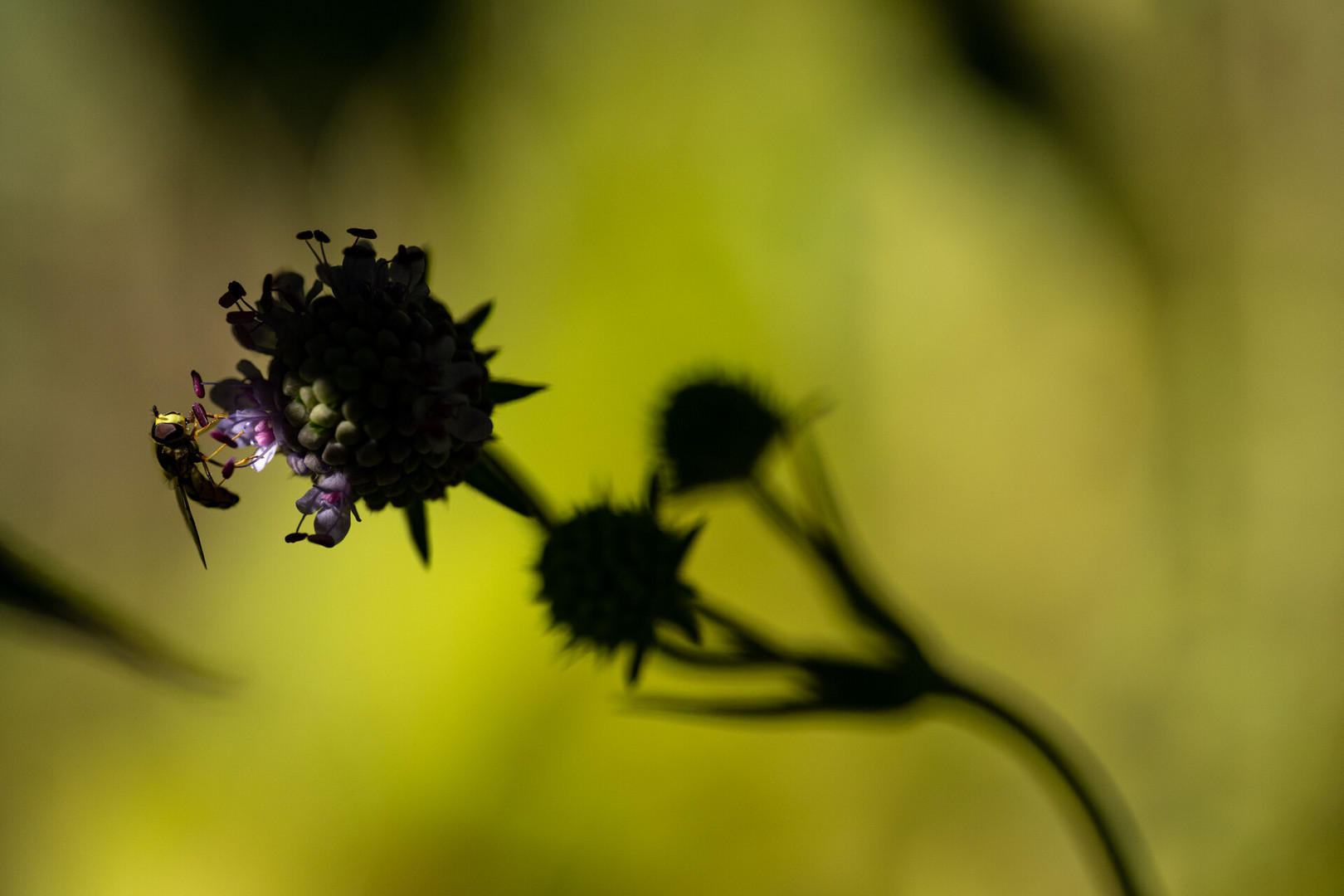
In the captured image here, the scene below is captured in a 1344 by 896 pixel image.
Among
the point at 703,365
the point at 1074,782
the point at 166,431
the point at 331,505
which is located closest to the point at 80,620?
the point at 166,431

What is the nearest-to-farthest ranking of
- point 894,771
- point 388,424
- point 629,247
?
point 388,424 < point 894,771 < point 629,247

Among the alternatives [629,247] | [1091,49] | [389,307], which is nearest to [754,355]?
[629,247]

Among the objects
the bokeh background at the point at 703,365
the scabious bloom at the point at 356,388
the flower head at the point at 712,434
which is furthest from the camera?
the bokeh background at the point at 703,365

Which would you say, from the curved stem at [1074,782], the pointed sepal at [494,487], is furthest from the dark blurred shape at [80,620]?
the curved stem at [1074,782]

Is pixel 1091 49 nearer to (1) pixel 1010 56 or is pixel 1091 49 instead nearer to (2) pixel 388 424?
(1) pixel 1010 56

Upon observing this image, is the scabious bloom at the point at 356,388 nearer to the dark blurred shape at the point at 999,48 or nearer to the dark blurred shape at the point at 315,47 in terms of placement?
the dark blurred shape at the point at 315,47
